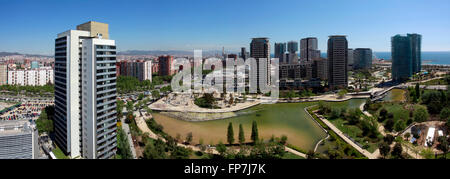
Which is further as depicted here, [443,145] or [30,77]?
[30,77]

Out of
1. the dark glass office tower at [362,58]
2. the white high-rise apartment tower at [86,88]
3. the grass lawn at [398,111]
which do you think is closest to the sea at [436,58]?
the dark glass office tower at [362,58]

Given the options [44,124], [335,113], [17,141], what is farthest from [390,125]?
[44,124]

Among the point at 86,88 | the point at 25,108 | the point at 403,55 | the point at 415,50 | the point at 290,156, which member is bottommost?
the point at 290,156

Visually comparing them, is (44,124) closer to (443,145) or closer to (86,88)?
(86,88)

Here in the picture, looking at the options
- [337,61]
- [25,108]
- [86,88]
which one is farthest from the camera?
[337,61]

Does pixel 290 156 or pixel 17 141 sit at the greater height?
pixel 17 141

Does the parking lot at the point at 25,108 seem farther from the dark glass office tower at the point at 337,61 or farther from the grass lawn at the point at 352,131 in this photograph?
the dark glass office tower at the point at 337,61
